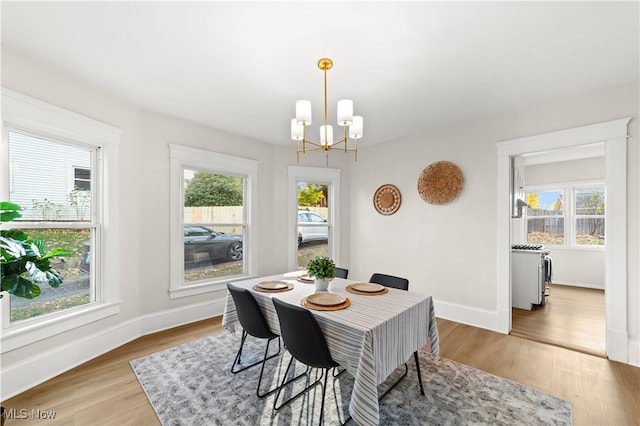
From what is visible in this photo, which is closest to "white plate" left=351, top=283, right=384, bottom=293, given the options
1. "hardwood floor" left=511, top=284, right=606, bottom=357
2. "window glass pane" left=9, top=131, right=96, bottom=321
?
"hardwood floor" left=511, top=284, right=606, bottom=357

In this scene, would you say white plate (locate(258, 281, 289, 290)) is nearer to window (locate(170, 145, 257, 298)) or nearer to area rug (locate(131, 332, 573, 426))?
area rug (locate(131, 332, 573, 426))

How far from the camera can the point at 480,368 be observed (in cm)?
251

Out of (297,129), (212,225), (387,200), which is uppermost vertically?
(297,129)

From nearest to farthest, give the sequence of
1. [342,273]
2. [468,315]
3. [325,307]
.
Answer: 1. [325,307]
2. [342,273]
3. [468,315]

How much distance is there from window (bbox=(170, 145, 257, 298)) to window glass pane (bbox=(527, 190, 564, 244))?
5988 millimetres

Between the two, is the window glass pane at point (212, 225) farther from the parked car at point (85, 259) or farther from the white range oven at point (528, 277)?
the white range oven at point (528, 277)

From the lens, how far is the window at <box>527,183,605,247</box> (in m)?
5.49

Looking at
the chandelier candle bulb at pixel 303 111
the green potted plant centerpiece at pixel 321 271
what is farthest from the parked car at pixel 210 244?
the chandelier candle bulb at pixel 303 111

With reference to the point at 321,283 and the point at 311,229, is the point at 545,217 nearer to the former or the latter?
the point at 311,229

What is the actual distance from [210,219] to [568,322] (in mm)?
4923

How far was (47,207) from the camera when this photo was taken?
2.40 meters

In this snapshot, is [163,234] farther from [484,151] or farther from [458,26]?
[484,151]

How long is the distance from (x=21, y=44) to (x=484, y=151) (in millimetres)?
4532

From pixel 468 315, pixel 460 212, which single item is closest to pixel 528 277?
pixel 468 315
